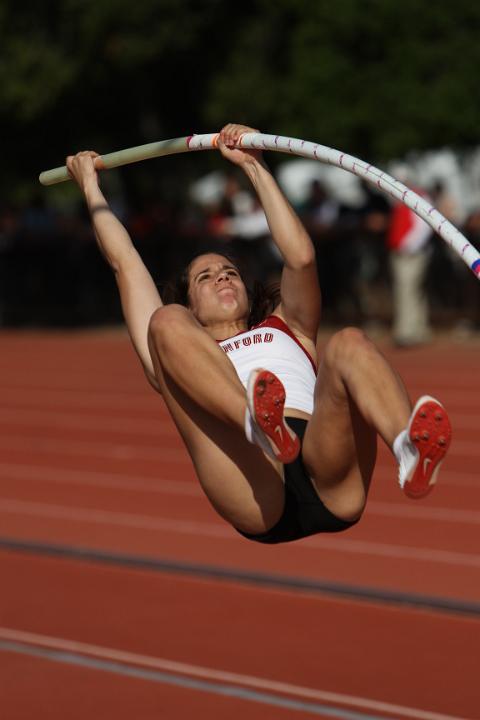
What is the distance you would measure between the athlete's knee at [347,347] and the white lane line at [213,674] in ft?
5.94

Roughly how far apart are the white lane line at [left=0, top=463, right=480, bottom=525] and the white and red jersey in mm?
3661

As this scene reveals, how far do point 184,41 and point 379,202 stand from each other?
17.5 feet

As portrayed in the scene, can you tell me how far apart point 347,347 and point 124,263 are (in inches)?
43.4

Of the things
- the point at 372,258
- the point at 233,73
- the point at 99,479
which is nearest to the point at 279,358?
the point at 99,479

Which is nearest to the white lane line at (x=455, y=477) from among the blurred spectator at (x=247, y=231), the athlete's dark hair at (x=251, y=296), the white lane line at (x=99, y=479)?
the white lane line at (x=99, y=479)

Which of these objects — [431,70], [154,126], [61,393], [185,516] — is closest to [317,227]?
[431,70]

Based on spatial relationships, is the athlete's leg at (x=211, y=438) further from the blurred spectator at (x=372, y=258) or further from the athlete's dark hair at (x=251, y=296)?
the blurred spectator at (x=372, y=258)

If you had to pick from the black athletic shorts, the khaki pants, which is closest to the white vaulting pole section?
the black athletic shorts

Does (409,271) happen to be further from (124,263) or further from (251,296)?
(124,263)

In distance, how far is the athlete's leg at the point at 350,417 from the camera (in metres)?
4.11

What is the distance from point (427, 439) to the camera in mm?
3877

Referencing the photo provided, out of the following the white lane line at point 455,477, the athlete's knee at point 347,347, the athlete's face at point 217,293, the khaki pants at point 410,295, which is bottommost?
the athlete's knee at point 347,347

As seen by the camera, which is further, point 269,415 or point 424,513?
point 424,513

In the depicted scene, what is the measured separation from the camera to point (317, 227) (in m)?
16.3
